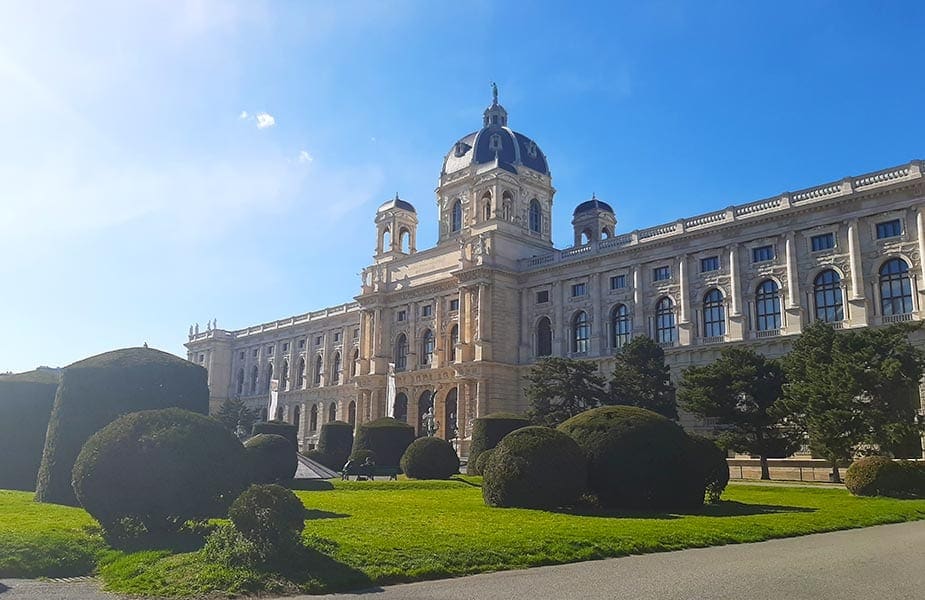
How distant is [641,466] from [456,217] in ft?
172

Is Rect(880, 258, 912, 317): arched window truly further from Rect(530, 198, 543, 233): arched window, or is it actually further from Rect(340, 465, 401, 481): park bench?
Rect(530, 198, 543, 233): arched window

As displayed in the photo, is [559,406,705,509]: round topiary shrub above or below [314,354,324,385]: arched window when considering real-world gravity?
below

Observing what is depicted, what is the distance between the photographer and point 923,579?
10.9 meters

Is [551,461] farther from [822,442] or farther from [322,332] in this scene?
[322,332]

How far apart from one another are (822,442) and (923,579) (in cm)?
2220

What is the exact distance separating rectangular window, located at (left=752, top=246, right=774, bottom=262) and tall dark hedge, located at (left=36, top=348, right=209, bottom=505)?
34810 mm

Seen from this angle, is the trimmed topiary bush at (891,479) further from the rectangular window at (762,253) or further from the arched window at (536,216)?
the arched window at (536,216)

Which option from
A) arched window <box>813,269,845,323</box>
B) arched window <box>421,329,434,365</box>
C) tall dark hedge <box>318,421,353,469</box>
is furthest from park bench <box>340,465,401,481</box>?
arched window <box>421,329,434,365</box>

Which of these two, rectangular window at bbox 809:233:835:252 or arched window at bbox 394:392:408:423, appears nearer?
rectangular window at bbox 809:233:835:252

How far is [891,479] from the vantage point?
25594 millimetres

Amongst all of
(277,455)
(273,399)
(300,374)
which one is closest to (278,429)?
(277,455)

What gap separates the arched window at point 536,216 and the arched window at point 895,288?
32.5 meters

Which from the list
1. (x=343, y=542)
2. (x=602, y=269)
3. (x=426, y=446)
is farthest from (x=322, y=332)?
(x=343, y=542)

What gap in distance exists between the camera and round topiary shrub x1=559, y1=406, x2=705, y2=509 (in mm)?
20125
